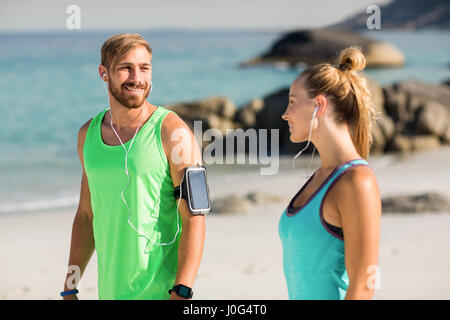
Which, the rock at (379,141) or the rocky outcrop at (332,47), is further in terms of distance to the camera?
the rocky outcrop at (332,47)

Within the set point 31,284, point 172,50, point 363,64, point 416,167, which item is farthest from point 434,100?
point 172,50

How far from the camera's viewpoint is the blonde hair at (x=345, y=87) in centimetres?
254

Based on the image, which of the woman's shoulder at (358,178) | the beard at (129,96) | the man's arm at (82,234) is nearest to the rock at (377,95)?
the man's arm at (82,234)

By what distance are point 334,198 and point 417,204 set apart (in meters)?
7.08

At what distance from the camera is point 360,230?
7.51 ft

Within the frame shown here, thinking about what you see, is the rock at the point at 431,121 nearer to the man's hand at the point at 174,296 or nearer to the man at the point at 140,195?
the man at the point at 140,195

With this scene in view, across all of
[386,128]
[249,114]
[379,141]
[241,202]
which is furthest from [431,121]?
[241,202]

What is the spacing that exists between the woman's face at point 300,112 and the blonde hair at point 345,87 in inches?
1.0

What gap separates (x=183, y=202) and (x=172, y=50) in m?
63.2

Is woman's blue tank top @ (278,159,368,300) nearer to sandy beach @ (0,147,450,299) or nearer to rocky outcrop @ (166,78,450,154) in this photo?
sandy beach @ (0,147,450,299)

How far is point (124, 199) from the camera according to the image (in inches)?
115

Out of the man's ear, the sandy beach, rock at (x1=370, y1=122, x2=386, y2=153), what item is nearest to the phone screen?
the man's ear

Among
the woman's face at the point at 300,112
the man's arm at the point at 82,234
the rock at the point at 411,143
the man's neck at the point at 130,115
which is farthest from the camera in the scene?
the rock at the point at 411,143
